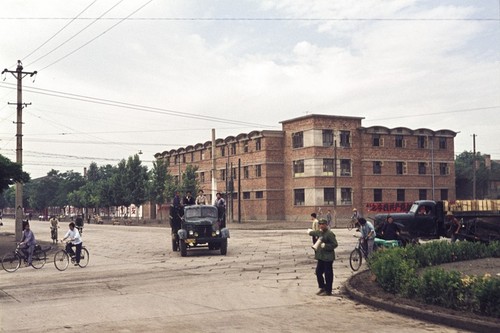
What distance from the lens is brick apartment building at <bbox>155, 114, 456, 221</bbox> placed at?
69812 mm

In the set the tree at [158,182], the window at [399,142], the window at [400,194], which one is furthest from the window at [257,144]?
the window at [400,194]

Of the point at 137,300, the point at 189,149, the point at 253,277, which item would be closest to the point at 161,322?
the point at 137,300

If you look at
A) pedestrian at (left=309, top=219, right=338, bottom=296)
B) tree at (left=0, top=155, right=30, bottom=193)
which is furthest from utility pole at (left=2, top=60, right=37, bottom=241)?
pedestrian at (left=309, top=219, right=338, bottom=296)

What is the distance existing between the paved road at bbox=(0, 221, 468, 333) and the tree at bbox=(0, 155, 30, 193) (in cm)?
1117

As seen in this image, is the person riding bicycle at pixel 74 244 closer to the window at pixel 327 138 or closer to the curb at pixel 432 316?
the curb at pixel 432 316

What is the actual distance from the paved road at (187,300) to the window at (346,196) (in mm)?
48987

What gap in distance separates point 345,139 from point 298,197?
31.3 ft

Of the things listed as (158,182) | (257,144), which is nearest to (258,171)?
(257,144)

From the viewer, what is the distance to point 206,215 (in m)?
26.1

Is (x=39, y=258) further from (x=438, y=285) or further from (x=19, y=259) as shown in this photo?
(x=438, y=285)

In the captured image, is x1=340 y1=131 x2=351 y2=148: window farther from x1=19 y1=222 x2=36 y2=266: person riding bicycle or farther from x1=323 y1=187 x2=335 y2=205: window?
x1=19 y1=222 x2=36 y2=266: person riding bicycle

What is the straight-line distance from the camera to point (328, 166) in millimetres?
70125

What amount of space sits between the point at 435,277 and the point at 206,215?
16.2 metres

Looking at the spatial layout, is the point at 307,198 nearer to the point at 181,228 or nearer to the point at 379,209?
the point at 379,209
